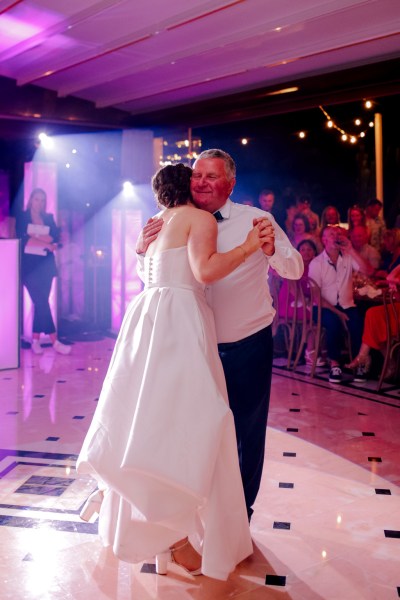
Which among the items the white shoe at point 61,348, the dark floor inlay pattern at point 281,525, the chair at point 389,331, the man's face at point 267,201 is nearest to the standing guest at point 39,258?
the white shoe at point 61,348

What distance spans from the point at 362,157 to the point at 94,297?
4.28 meters

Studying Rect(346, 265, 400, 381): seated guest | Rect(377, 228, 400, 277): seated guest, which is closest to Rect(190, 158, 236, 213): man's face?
Rect(346, 265, 400, 381): seated guest

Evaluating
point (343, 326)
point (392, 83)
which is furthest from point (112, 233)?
point (392, 83)

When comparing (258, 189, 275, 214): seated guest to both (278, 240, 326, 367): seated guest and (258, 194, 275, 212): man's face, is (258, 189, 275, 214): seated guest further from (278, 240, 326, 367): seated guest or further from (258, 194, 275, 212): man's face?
(278, 240, 326, 367): seated guest

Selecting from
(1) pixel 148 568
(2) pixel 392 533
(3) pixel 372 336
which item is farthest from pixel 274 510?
(3) pixel 372 336

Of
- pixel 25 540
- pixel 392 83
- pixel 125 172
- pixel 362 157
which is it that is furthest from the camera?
pixel 125 172

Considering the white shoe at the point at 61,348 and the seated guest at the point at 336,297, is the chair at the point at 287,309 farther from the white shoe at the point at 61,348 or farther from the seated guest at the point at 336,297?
the white shoe at the point at 61,348

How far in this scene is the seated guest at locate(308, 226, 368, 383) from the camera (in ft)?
22.8

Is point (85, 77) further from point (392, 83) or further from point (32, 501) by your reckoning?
point (32, 501)

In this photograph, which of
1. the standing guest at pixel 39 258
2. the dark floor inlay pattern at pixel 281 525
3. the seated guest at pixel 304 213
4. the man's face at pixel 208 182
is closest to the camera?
the man's face at pixel 208 182

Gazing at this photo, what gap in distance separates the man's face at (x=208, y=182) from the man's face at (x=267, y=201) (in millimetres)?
5509

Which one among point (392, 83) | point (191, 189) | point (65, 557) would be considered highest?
point (392, 83)

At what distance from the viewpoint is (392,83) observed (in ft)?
20.9

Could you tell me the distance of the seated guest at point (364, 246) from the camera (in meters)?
7.31
